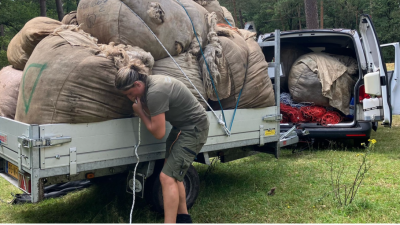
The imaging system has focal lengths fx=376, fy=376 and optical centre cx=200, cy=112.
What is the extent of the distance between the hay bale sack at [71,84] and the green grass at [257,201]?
1157 mm

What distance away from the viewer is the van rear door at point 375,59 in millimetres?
5789

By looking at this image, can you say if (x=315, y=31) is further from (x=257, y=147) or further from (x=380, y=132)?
(x=380, y=132)

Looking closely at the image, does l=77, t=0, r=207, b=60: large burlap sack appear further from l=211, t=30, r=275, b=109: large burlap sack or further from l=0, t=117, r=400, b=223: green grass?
l=0, t=117, r=400, b=223: green grass

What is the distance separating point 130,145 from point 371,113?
421 centimetres

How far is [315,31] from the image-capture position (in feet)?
21.0

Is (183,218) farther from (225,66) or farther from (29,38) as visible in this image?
(29,38)

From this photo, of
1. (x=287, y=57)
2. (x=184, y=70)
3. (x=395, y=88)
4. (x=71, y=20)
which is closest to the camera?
(x=184, y=70)

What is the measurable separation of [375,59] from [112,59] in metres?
4.56

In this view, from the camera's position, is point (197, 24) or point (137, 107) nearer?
point (137, 107)

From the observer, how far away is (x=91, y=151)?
124 inches

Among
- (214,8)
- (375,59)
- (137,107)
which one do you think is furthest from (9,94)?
(375,59)

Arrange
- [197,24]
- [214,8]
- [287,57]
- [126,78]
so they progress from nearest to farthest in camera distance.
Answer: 1. [126,78]
2. [197,24]
3. [214,8]
4. [287,57]

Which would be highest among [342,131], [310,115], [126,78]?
[126,78]

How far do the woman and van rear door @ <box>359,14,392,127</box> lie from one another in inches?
145
